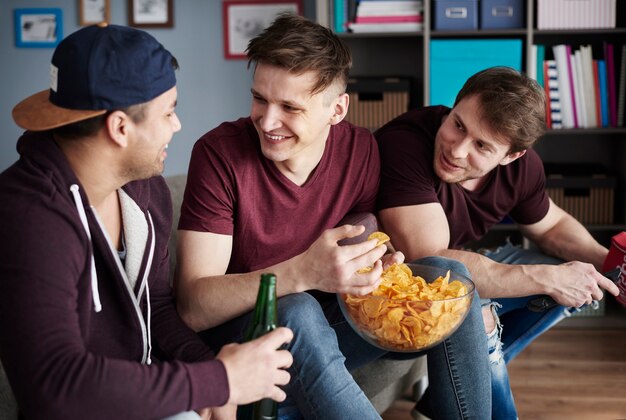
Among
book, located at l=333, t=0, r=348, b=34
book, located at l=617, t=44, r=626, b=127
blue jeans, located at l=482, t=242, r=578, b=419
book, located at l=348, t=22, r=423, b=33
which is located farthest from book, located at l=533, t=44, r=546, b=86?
blue jeans, located at l=482, t=242, r=578, b=419

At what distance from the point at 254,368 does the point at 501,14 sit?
2.91 metres

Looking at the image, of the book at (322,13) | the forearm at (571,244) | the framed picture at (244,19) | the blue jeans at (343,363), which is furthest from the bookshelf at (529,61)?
the blue jeans at (343,363)

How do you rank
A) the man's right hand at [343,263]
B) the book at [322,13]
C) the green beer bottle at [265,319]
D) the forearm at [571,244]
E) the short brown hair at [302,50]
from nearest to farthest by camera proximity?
1. the green beer bottle at [265,319]
2. the man's right hand at [343,263]
3. the short brown hair at [302,50]
4. the forearm at [571,244]
5. the book at [322,13]

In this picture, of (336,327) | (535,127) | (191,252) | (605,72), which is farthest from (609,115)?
(191,252)

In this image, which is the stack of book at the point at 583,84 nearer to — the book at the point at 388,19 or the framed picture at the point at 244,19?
the book at the point at 388,19

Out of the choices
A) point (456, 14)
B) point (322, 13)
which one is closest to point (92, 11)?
point (322, 13)

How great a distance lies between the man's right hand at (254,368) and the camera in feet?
4.56

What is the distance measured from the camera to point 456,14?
386 centimetres

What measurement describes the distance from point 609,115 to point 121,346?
9.92 ft

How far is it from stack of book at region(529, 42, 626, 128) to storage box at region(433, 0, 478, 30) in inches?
13.5

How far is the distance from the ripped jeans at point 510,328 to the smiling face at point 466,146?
1.23 feet

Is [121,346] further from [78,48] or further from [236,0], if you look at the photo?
[236,0]

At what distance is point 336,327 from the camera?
2.04 m

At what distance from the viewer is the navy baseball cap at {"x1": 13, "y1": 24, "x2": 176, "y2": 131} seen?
1389 millimetres
